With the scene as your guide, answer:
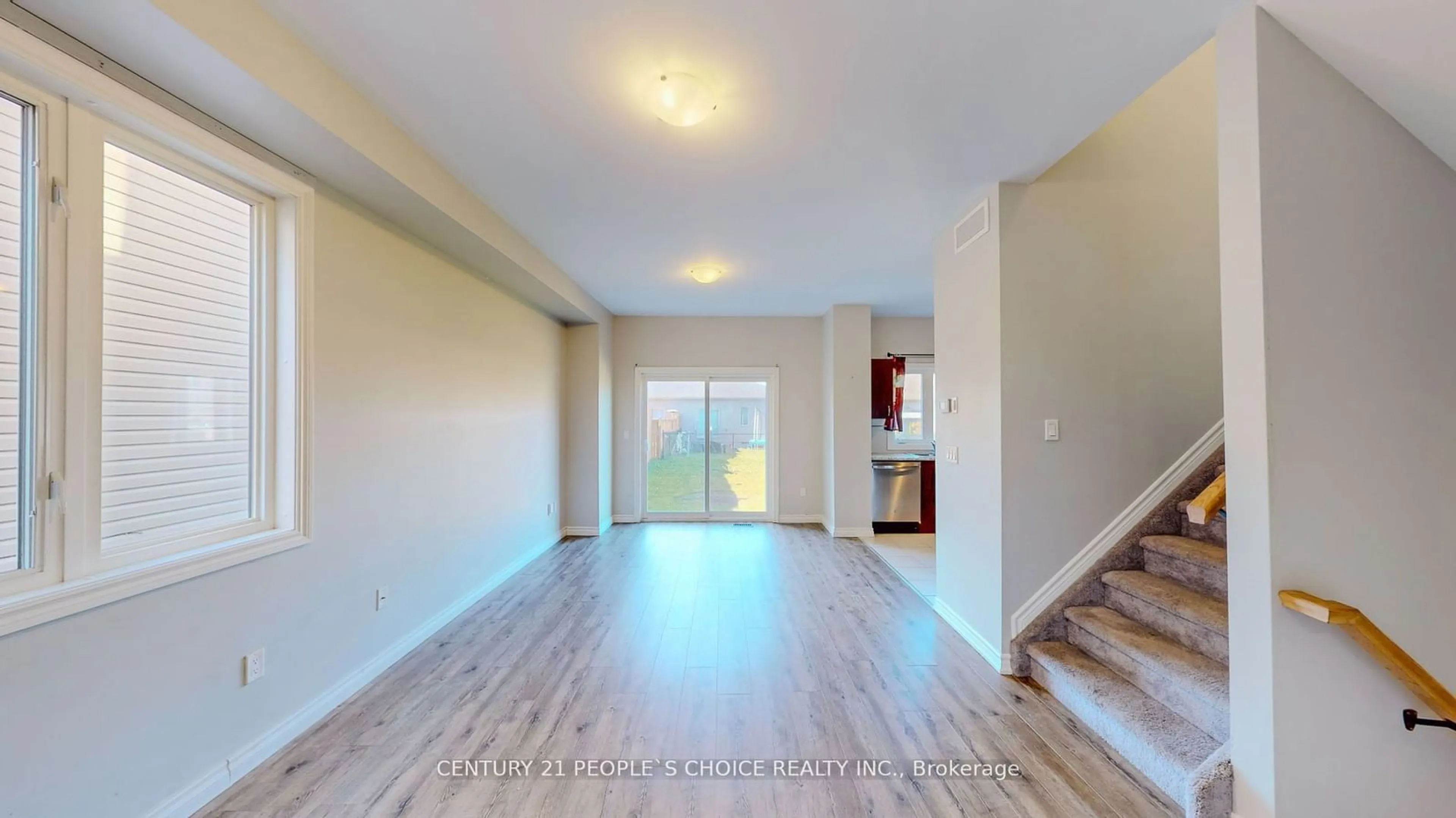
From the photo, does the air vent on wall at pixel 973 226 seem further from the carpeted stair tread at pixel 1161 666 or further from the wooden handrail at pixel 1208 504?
the carpeted stair tread at pixel 1161 666

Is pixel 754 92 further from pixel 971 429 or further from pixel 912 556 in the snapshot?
pixel 912 556

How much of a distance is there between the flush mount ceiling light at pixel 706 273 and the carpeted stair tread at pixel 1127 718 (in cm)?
320

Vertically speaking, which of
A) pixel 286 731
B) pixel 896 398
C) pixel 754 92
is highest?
pixel 754 92

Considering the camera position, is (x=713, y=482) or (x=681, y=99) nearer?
(x=681, y=99)

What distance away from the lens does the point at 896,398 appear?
20.6ft

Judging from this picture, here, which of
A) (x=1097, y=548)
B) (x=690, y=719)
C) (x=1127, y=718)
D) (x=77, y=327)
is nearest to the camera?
(x=77, y=327)

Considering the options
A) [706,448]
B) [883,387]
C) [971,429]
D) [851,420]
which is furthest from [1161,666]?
[706,448]

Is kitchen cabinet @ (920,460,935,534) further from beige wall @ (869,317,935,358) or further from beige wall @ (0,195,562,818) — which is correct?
beige wall @ (0,195,562,818)

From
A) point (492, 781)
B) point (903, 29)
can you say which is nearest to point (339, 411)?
point (492, 781)

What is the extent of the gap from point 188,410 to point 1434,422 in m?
4.06

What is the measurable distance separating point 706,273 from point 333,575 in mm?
3003

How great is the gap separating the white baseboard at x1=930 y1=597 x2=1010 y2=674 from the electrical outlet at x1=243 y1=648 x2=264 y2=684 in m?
3.30

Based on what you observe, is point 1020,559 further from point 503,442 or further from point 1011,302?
point 503,442

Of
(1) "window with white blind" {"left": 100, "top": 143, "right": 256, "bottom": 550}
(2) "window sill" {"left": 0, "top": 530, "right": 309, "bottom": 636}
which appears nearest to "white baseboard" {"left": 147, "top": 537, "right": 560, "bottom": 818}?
(2) "window sill" {"left": 0, "top": 530, "right": 309, "bottom": 636}
